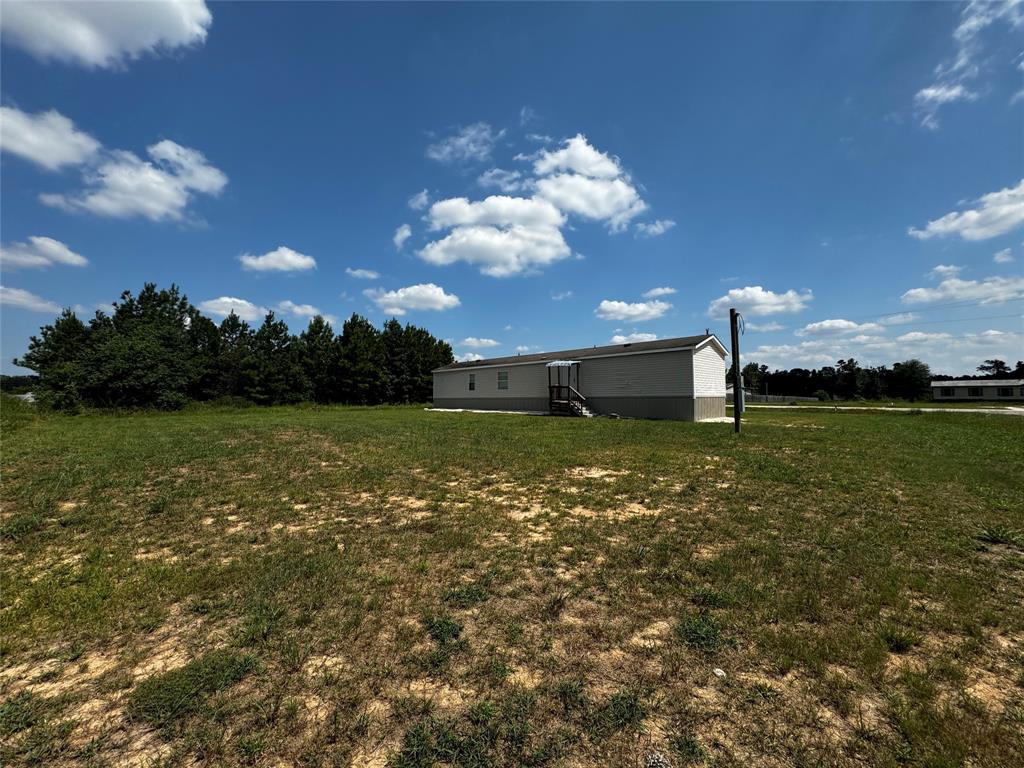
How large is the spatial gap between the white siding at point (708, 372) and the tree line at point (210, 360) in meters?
29.2

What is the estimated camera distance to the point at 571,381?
80.9 ft

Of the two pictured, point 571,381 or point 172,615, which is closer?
point 172,615

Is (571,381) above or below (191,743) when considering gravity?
above

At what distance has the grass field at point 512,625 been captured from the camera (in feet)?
Answer: 6.69

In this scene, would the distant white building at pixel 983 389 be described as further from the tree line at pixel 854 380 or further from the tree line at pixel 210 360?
the tree line at pixel 210 360

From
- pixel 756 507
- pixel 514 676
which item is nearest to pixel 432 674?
pixel 514 676

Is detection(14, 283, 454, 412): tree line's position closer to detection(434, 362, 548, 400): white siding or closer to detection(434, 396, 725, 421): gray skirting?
detection(434, 362, 548, 400): white siding

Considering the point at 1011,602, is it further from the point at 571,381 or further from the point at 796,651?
the point at 571,381

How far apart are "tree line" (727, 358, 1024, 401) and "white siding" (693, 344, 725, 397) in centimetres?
4490

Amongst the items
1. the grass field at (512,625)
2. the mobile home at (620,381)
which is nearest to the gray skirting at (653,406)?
the mobile home at (620,381)

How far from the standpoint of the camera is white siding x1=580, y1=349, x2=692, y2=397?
791 inches

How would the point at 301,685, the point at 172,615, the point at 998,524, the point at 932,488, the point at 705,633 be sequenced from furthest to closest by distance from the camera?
1. the point at 932,488
2. the point at 998,524
3. the point at 172,615
4. the point at 705,633
5. the point at 301,685

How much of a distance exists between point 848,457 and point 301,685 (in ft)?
35.7

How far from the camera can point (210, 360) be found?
120 ft
